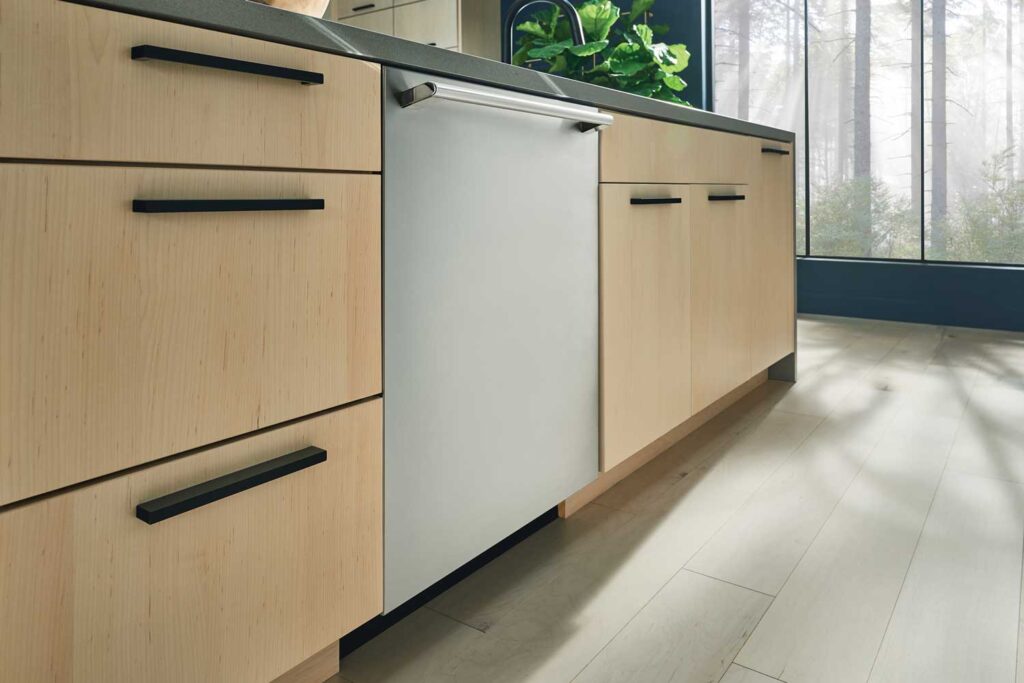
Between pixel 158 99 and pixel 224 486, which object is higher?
pixel 158 99

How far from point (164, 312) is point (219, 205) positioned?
12 centimetres

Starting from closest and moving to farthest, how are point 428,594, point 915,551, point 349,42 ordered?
point 349,42 < point 428,594 < point 915,551

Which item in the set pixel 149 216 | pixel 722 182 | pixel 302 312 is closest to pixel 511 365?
pixel 302 312

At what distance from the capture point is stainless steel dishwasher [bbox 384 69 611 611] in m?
1.01

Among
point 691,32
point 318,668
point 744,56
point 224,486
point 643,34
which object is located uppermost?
point 691,32

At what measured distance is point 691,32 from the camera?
14.0ft

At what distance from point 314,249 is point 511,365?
438 millimetres

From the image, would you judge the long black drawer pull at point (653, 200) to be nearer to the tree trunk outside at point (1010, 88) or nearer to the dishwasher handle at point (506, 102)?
the dishwasher handle at point (506, 102)

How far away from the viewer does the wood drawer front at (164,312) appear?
0.64m

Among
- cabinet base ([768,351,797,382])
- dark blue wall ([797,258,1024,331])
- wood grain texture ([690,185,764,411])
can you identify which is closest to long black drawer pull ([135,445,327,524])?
wood grain texture ([690,185,764,411])

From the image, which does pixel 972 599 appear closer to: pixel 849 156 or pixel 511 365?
pixel 511 365

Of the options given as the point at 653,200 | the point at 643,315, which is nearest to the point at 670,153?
the point at 653,200

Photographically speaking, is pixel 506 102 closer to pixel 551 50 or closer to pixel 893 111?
pixel 551 50

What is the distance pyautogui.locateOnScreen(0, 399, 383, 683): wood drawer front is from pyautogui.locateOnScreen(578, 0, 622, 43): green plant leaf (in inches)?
61.3
